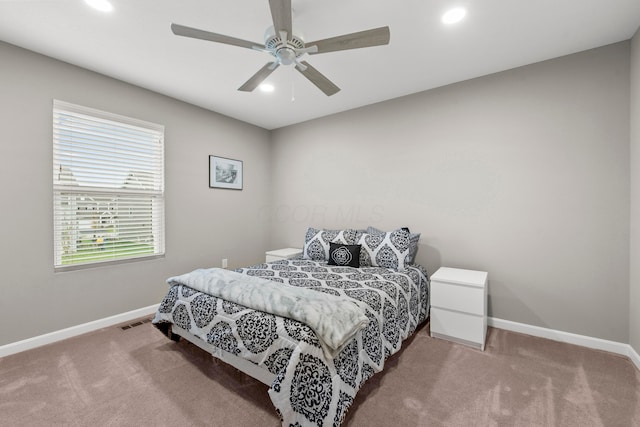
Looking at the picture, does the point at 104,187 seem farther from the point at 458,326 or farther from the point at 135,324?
the point at 458,326

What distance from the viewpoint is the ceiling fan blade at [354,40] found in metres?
1.59

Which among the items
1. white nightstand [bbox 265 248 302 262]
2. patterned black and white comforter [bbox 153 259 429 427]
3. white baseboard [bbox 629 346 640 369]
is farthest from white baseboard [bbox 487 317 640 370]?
white nightstand [bbox 265 248 302 262]

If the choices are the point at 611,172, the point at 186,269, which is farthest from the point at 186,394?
the point at 611,172

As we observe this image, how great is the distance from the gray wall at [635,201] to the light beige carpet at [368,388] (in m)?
Answer: 0.32

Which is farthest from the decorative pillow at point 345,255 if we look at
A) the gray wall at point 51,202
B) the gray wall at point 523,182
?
the gray wall at point 51,202

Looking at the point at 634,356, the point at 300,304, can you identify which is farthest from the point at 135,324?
the point at 634,356

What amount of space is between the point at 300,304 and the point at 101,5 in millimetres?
2414

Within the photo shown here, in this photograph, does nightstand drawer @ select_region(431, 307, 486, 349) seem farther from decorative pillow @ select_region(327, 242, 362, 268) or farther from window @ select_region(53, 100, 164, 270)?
window @ select_region(53, 100, 164, 270)

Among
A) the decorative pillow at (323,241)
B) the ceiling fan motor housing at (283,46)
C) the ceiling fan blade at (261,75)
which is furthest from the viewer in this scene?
the decorative pillow at (323,241)

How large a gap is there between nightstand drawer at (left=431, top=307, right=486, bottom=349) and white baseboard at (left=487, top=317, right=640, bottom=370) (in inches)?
22.5

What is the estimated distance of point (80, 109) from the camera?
2.62 meters

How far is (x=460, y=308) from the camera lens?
8.02ft

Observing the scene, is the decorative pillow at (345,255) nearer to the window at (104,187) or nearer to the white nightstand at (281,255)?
the white nightstand at (281,255)

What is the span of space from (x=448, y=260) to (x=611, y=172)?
5.08ft
